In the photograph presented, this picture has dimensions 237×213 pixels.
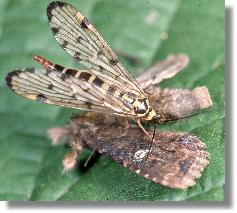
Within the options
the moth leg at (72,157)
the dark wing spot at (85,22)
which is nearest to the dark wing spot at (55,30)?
the dark wing spot at (85,22)

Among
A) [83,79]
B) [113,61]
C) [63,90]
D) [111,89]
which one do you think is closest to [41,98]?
[63,90]

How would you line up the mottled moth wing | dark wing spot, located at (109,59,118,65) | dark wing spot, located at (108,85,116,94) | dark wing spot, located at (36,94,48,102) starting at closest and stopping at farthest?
the mottled moth wing → dark wing spot, located at (36,94,48,102) → dark wing spot, located at (108,85,116,94) → dark wing spot, located at (109,59,118,65)

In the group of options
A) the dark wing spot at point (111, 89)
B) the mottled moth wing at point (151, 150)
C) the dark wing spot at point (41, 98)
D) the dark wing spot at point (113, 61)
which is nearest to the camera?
the mottled moth wing at point (151, 150)

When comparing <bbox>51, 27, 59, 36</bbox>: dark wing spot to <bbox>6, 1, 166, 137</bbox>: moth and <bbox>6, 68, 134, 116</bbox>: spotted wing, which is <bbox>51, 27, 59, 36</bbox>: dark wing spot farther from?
<bbox>6, 68, 134, 116</bbox>: spotted wing

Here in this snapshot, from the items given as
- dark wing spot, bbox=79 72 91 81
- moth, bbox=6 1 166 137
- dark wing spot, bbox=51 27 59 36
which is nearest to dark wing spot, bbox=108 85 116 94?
moth, bbox=6 1 166 137

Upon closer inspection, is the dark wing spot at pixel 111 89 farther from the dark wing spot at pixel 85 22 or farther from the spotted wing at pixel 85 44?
the dark wing spot at pixel 85 22
